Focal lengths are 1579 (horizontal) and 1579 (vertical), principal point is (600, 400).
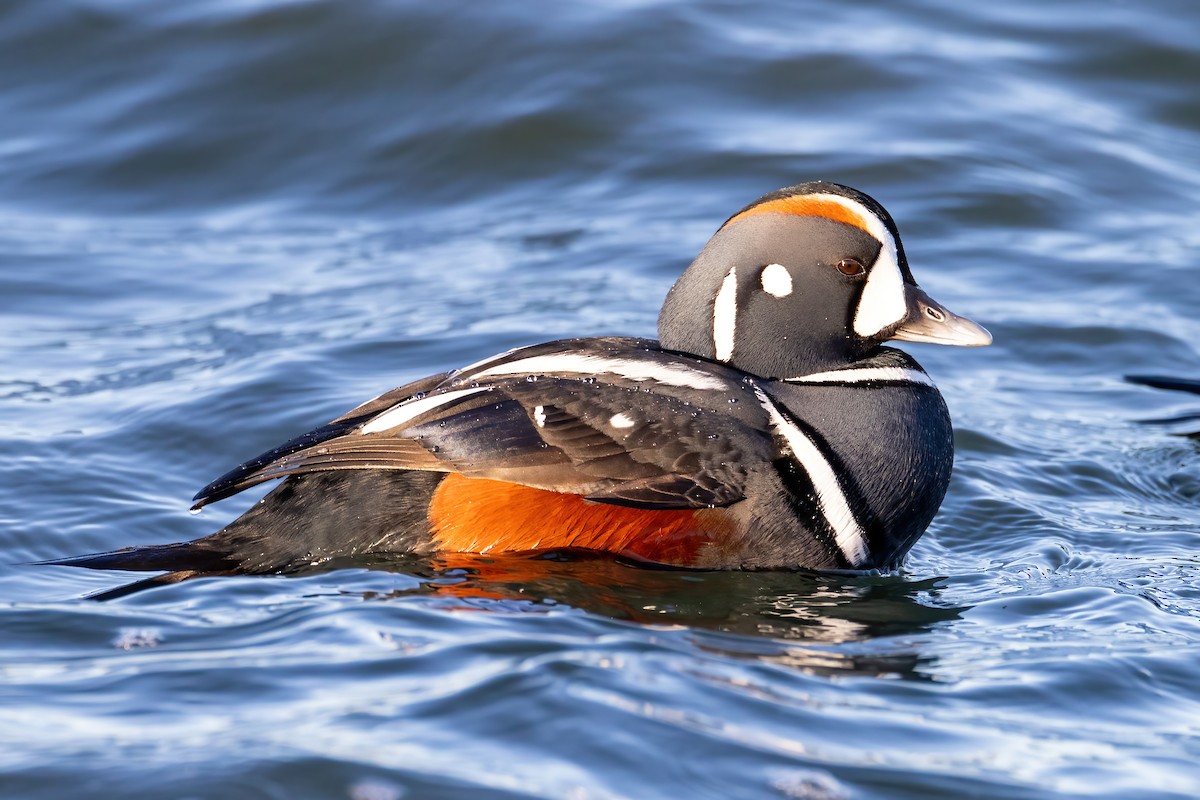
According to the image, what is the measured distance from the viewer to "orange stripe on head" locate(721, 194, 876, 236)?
19.8 ft

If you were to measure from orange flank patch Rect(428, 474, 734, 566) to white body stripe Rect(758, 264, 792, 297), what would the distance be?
3.31 ft

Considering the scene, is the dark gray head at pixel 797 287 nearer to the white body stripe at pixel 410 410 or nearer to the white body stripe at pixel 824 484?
the white body stripe at pixel 824 484

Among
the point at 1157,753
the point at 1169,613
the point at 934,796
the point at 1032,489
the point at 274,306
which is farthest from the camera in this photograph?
the point at 274,306

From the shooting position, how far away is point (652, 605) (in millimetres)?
5309

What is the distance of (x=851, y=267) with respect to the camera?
239 inches

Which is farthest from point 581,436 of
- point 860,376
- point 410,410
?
point 860,376

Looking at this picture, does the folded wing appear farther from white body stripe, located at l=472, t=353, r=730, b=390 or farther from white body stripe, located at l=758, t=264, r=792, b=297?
white body stripe, located at l=758, t=264, r=792, b=297

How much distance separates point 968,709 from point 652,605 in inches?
44.7

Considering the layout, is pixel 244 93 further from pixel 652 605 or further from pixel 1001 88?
pixel 652 605

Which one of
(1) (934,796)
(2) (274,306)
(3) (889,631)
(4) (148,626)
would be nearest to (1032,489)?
(3) (889,631)

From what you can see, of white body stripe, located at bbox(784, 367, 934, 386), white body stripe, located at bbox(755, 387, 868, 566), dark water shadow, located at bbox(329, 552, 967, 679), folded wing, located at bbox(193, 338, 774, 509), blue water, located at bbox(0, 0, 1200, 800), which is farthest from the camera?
white body stripe, located at bbox(784, 367, 934, 386)

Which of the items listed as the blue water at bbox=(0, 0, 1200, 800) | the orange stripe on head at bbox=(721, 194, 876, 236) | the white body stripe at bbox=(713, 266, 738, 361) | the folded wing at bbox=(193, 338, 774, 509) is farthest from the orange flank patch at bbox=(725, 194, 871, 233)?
the blue water at bbox=(0, 0, 1200, 800)

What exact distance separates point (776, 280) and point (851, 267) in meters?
0.30

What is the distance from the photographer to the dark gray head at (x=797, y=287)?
6.04 m
